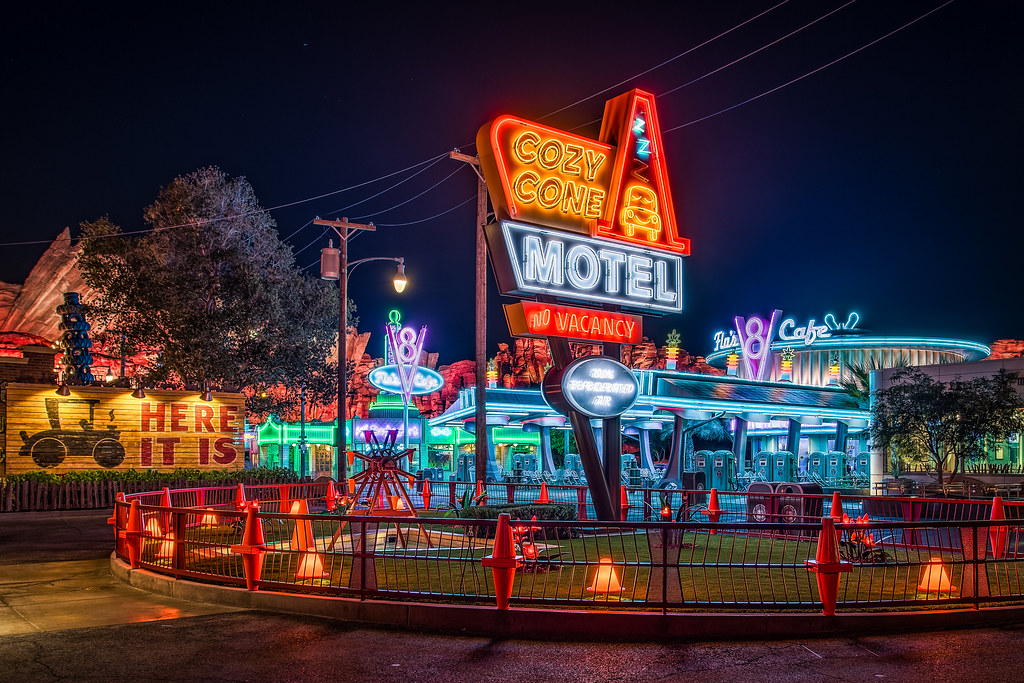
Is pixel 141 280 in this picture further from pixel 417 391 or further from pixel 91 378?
pixel 417 391

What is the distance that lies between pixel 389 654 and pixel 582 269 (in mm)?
10667

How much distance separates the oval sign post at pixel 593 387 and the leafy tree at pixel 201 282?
20.2 metres

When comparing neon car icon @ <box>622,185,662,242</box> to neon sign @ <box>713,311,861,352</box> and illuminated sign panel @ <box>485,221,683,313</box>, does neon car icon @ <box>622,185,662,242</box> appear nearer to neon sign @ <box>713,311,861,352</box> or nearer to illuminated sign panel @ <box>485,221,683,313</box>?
illuminated sign panel @ <box>485,221,683,313</box>

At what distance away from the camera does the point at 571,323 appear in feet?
55.1

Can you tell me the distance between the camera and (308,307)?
3681 centimetres

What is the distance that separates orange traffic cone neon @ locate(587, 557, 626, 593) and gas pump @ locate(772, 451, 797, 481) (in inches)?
1075

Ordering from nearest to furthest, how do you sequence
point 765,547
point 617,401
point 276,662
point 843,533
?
1. point 276,662
2. point 843,533
3. point 765,547
4. point 617,401

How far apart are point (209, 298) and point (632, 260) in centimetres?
2147

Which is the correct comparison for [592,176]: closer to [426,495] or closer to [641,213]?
[641,213]

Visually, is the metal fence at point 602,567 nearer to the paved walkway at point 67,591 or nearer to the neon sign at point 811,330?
the paved walkway at point 67,591

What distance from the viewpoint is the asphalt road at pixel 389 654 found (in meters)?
6.89

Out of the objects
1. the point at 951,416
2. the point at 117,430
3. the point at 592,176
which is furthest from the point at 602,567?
the point at 951,416

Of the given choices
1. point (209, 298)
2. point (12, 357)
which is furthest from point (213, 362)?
point (12, 357)

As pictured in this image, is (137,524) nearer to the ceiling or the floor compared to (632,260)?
nearer to the floor
